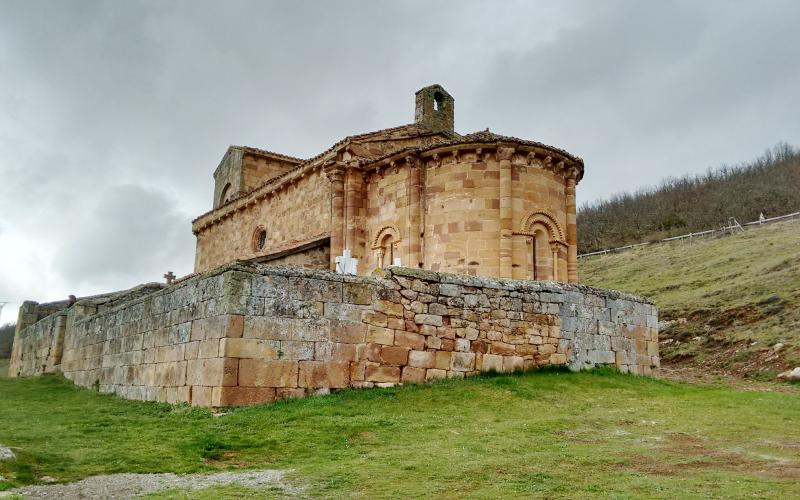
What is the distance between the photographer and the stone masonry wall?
31.8 feet

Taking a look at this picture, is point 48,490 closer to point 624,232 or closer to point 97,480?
point 97,480

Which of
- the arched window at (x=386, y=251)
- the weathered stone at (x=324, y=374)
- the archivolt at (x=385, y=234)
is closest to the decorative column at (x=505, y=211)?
the archivolt at (x=385, y=234)

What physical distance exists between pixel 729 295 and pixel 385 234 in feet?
46.2

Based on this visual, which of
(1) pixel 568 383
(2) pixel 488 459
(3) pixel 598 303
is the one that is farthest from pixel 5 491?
(3) pixel 598 303

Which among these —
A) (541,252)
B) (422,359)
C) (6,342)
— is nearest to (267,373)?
(422,359)

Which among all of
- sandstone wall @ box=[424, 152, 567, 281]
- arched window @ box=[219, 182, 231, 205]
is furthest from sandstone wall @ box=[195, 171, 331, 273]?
sandstone wall @ box=[424, 152, 567, 281]

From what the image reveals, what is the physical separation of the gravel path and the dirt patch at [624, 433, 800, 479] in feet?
11.0

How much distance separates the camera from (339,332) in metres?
10.4

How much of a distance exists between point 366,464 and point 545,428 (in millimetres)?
2752

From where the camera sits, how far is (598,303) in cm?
1336

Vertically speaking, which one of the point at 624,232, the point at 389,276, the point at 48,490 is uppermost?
the point at 624,232

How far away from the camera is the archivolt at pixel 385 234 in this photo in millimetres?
18844

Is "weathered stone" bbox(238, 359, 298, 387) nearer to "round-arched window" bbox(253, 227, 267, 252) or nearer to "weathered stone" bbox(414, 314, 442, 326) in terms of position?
"weathered stone" bbox(414, 314, 442, 326)

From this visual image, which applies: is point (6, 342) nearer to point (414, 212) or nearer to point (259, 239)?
point (259, 239)
